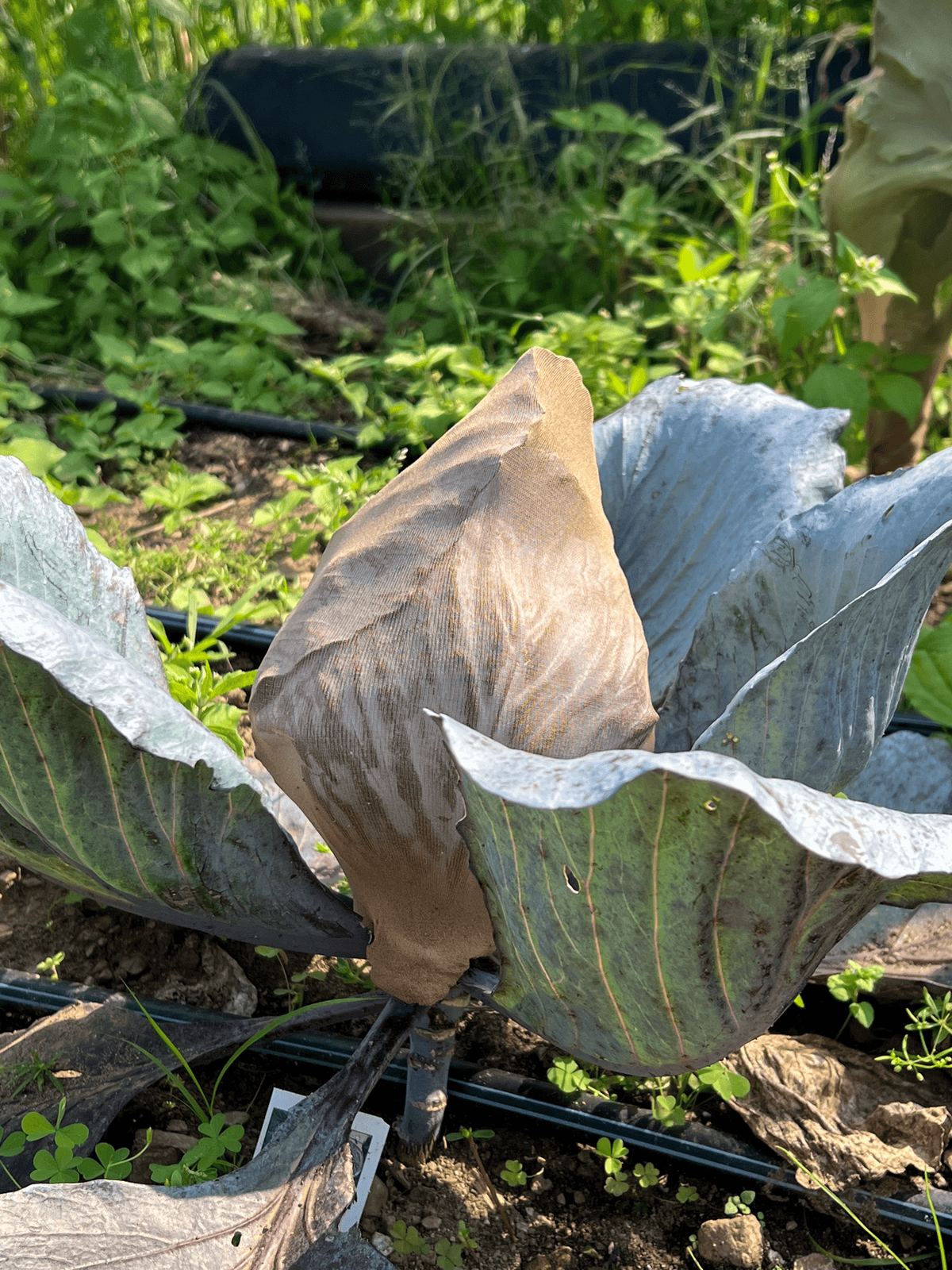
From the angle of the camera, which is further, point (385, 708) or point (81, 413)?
point (81, 413)

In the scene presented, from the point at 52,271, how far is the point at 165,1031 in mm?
2359

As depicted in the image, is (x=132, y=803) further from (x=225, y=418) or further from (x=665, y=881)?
(x=225, y=418)

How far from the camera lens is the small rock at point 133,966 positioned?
1.30m

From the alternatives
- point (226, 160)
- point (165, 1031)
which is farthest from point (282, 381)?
point (165, 1031)

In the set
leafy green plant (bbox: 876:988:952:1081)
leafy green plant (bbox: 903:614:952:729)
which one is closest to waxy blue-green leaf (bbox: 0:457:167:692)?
leafy green plant (bbox: 876:988:952:1081)

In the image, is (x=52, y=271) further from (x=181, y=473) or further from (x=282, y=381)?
(x=181, y=473)

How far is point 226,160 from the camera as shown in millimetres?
3352

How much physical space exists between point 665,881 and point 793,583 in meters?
0.41

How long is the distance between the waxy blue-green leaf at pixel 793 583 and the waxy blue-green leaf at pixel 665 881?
29 centimetres

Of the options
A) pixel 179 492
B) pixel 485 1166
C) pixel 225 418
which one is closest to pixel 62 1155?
pixel 485 1166

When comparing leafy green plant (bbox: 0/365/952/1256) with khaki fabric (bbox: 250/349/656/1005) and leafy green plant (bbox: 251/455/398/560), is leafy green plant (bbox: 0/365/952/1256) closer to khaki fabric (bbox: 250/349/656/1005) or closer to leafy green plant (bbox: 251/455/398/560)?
khaki fabric (bbox: 250/349/656/1005)

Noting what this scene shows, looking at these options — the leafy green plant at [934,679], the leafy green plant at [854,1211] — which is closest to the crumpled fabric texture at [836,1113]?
the leafy green plant at [854,1211]

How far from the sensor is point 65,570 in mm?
1101

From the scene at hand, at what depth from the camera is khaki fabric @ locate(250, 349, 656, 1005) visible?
2.94 ft
